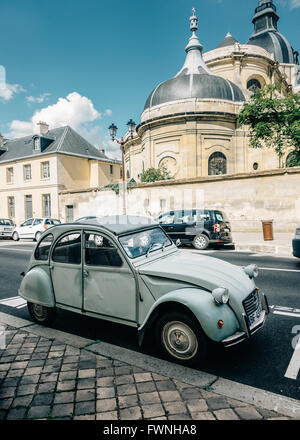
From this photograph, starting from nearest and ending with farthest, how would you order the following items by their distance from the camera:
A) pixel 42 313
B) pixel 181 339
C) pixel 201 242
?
pixel 181 339 < pixel 42 313 < pixel 201 242

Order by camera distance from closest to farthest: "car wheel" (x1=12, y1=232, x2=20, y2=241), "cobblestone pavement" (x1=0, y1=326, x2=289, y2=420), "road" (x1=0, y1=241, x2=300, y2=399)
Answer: "cobblestone pavement" (x1=0, y1=326, x2=289, y2=420)
"road" (x1=0, y1=241, x2=300, y2=399)
"car wheel" (x1=12, y1=232, x2=20, y2=241)

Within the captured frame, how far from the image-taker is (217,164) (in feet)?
97.9

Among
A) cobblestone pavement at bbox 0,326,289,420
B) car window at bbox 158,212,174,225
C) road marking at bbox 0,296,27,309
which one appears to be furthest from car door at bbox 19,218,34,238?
cobblestone pavement at bbox 0,326,289,420

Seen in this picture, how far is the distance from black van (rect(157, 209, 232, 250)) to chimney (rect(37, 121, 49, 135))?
2634 centimetres

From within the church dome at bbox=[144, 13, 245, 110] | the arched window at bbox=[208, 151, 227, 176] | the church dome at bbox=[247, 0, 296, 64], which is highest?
the church dome at bbox=[247, 0, 296, 64]

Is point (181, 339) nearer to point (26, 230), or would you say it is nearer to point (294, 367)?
point (294, 367)

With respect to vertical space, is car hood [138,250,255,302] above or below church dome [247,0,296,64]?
below

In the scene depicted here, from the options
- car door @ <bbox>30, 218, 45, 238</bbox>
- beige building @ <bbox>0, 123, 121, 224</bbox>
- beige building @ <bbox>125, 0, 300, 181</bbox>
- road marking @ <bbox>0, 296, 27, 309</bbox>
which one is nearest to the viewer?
road marking @ <bbox>0, 296, 27, 309</bbox>

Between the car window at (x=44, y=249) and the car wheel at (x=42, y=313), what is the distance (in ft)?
2.57

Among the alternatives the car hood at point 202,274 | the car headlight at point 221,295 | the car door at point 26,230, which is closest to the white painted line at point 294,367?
the car hood at point 202,274

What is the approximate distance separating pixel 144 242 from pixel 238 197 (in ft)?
54.2

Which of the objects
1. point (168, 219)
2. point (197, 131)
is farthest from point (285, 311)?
point (197, 131)

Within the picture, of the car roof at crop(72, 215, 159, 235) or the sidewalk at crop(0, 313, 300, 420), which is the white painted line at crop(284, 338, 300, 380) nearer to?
the sidewalk at crop(0, 313, 300, 420)

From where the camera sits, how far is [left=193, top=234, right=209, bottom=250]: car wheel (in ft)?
42.1
